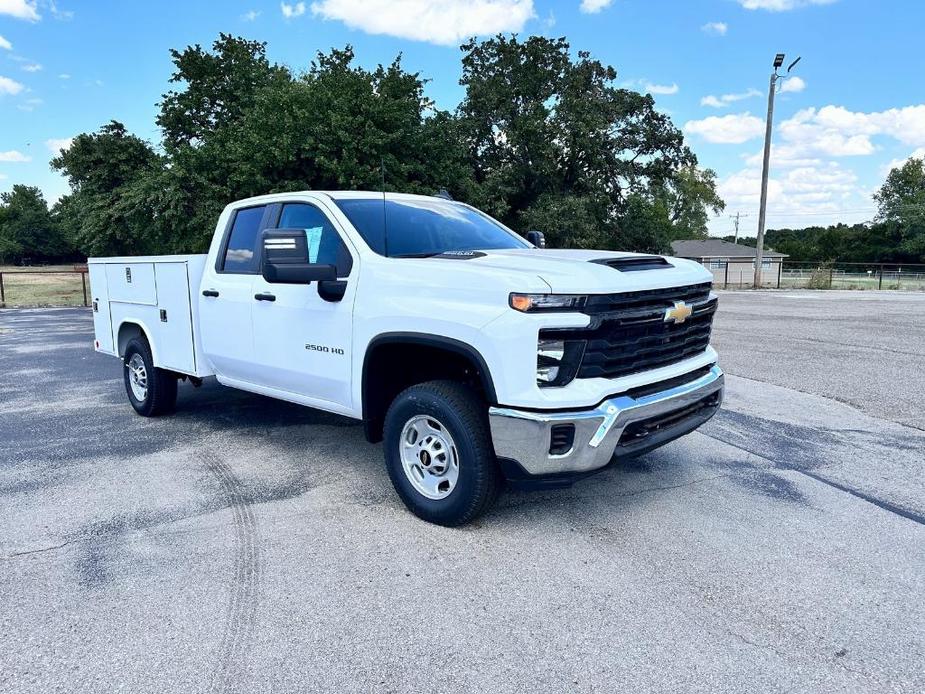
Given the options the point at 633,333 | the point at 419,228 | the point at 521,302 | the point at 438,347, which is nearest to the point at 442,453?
the point at 438,347

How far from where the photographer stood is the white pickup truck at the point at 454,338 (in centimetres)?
337

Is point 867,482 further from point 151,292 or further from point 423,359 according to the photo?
point 151,292

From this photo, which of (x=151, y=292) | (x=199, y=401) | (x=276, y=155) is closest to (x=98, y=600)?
(x=151, y=292)

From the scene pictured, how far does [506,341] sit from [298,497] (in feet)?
6.51

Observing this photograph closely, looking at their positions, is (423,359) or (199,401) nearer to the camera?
(423,359)

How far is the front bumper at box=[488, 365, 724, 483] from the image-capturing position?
11.0 feet

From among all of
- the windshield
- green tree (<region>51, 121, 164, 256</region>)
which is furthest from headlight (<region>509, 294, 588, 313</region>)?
green tree (<region>51, 121, 164, 256</region>)

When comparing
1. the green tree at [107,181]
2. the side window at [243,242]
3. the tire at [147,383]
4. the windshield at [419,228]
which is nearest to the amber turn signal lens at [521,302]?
the windshield at [419,228]

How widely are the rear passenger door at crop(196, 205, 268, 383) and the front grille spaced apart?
2.74 m

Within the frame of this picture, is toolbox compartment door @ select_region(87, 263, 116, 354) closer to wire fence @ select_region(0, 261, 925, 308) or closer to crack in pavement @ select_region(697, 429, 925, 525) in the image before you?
crack in pavement @ select_region(697, 429, 925, 525)

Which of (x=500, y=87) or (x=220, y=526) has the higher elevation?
(x=500, y=87)

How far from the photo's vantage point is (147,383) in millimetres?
6418

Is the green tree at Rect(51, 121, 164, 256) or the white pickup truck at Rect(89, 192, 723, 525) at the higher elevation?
the green tree at Rect(51, 121, 164, 256)

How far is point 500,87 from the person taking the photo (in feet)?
116
